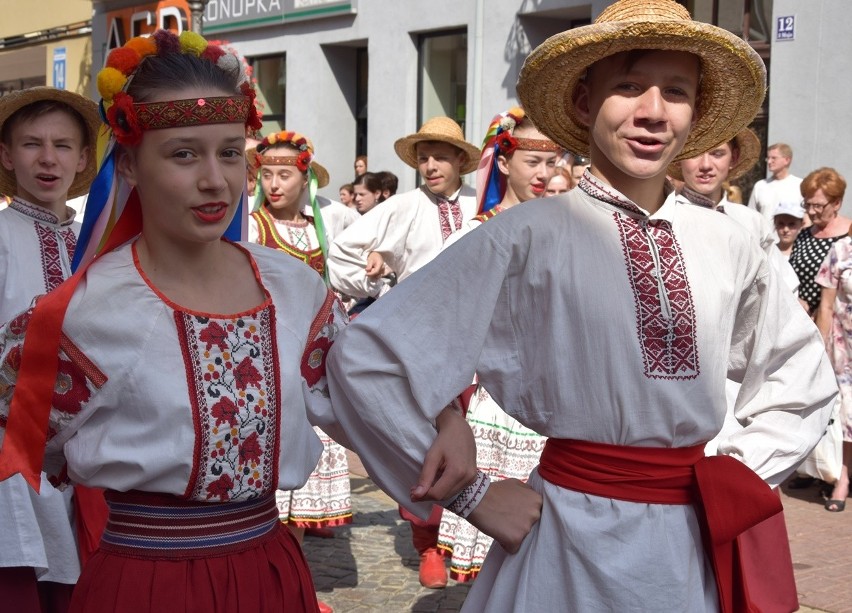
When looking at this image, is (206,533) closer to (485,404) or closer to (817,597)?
(485,404)

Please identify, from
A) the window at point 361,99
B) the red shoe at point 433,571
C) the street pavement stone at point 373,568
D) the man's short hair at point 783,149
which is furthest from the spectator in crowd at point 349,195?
the red shoe at point 433,571

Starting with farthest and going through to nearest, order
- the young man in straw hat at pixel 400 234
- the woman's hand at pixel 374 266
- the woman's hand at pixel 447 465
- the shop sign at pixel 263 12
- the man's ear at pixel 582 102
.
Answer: the shop sign at pixel 263 12 → the young man in straw hat at pixel 400 234 → the woman's hand at pixel 374 266 → the man's ear at pixel 582 102 → the woman's hand at pixel 447 465

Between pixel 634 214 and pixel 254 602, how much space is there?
1.22 metres

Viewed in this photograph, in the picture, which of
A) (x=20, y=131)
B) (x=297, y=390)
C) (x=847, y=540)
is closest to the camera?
(x=297, y=390)

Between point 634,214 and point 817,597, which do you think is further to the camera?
point 817,597

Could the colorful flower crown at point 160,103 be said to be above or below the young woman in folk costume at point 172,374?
above

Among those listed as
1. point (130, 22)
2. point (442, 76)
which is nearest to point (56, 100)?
point (442, 76)

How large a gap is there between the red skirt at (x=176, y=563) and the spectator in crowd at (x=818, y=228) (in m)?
6.38

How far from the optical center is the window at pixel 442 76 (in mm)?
15578

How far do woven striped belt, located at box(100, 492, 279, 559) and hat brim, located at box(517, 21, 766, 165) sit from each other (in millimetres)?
1219

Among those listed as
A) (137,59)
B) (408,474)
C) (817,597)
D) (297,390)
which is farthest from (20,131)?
(817,597)

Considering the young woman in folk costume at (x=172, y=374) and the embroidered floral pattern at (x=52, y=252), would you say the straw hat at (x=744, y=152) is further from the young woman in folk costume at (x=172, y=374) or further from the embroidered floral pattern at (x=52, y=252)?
the young woman in folk costume at (x=172, y=374)

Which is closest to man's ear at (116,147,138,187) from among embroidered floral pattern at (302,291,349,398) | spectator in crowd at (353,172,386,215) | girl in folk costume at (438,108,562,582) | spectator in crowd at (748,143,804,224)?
embroidered floral pattern at (302,291,349,398)

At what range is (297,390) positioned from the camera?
2842 mm
